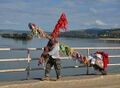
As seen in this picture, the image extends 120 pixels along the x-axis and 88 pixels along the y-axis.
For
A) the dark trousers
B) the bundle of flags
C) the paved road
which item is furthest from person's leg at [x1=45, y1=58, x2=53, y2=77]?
the bundle of flags

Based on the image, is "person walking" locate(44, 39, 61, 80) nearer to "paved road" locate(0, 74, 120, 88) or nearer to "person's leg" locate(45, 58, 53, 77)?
"person's leg" locate(45, 58, 53, 77)

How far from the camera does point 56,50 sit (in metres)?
13.0

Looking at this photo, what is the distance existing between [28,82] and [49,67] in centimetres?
91

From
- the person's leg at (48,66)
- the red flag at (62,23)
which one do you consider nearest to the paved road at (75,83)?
the person's leg at (48,66)

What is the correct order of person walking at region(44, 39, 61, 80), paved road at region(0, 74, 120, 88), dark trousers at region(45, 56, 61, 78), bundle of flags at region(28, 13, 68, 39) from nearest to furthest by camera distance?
paved road at region(0, 74, 120, 88) → bundle of flags at region(28, 13, 68, 39) → person walking at region(44, 39, 61, 80) → dark trousers at region(45, 56, 61, 78)

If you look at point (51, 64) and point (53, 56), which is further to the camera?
point (51, 64)

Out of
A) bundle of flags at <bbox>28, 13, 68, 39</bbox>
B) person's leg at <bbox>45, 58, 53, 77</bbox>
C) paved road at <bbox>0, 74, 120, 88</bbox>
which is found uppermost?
bundle of flags at <bbox>28, 13, 68, 39</bbox>

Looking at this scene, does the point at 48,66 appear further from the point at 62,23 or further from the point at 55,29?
the point at 62,23

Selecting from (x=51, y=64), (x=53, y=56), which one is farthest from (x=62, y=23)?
(x=51, y=64)

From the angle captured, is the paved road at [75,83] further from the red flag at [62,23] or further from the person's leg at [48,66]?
the red flag at [62,23]

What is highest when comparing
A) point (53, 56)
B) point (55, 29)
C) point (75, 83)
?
point (55, 29)

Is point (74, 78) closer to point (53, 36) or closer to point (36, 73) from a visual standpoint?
point (53, 36)

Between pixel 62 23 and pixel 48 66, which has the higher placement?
pixel 62 23

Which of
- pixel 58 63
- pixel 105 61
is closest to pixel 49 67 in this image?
pixel 58 63
